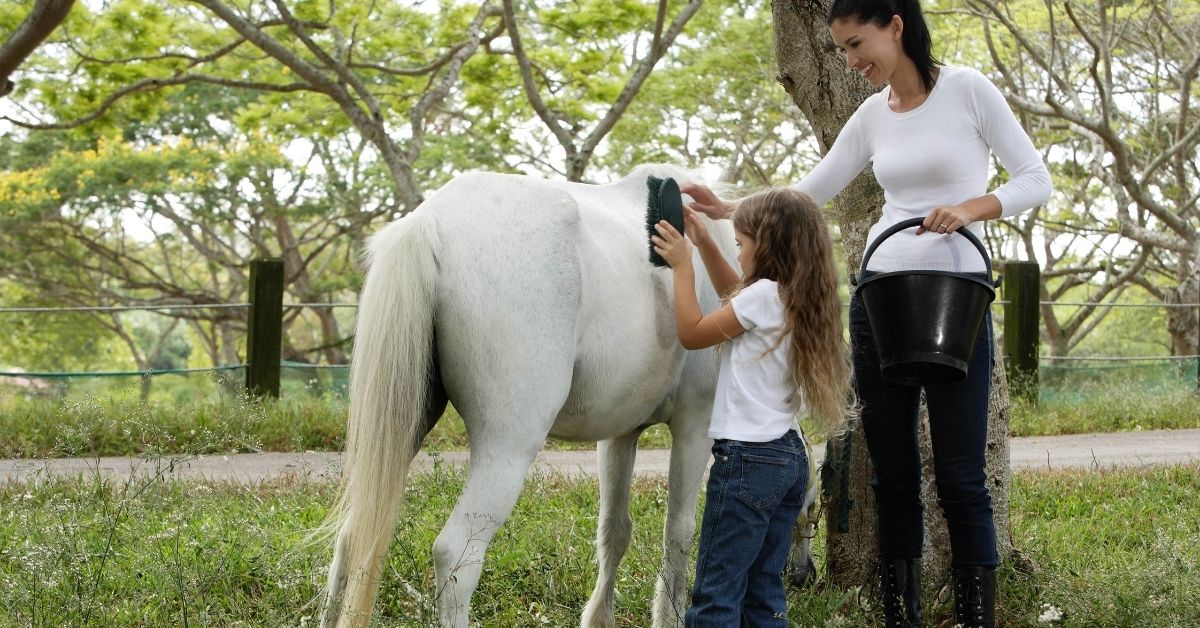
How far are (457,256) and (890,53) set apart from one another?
1.26 metres

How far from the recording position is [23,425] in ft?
22.4

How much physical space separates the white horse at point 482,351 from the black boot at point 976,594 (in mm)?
1023

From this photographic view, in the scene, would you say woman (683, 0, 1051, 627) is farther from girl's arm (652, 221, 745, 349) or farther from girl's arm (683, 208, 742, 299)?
girl's arm (652, 221, 745, 349)

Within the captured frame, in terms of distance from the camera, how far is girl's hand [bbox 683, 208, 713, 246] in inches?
119

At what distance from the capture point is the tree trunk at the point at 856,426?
373 cm

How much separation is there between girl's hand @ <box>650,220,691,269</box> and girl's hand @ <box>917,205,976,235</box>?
0.61 m

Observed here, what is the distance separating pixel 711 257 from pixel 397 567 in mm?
1675

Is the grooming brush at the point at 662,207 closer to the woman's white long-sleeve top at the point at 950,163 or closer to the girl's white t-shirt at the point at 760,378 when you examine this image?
the girl's white t-shirt at the point at 760,378

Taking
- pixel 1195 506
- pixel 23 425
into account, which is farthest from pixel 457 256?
pixel 23 425

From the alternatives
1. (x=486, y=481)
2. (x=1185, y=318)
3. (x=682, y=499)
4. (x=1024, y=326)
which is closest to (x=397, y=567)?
(x=682, y=499)

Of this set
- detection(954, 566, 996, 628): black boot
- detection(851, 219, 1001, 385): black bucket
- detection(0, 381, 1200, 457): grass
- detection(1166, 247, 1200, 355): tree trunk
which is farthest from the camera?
detection(1166, 247, 1200, 355): tree trunk

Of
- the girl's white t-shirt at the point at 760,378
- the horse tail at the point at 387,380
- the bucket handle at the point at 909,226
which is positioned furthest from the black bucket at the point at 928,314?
the horse tail at the point at 387,380

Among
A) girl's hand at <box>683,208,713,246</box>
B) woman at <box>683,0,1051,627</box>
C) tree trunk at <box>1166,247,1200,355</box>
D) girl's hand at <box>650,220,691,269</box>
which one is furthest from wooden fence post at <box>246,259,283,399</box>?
tree trunk at <box>1166,247,1200,355</box>

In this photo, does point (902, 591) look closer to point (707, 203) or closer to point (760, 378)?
point (760, 378)
